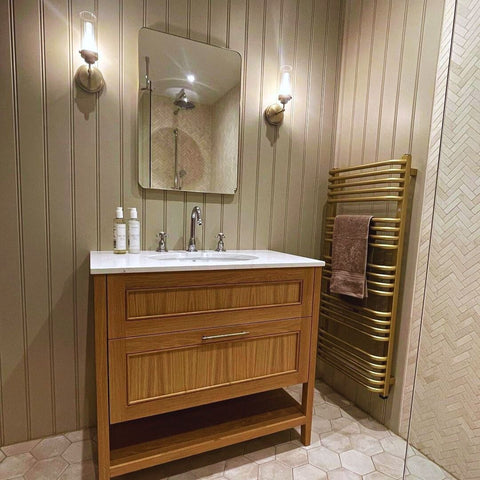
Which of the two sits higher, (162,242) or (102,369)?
(162,242)

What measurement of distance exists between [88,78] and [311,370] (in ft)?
5.41

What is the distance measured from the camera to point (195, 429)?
1338 millimetres

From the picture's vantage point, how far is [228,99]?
1643 mm

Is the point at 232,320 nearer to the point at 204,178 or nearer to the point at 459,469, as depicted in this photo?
the point at 204,178

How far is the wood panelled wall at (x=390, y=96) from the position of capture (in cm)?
142

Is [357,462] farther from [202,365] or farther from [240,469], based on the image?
[202,365]

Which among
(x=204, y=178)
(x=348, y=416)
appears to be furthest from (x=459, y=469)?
(x=204, y=178)

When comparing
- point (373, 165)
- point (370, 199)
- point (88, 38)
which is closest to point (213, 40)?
point (88, 38)

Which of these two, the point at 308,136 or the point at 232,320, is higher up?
the point at 308,136

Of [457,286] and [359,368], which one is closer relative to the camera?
[457,286]

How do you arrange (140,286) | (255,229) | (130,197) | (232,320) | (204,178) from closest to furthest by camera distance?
(140,286), (232,320), (130,197), (204,178), (255,229)

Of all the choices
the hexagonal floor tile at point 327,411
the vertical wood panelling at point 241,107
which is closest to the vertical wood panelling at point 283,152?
the vertical wood panelling at point 241,107

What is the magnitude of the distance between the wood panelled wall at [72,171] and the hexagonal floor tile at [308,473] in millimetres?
1012

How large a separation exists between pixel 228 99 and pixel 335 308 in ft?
4.38
